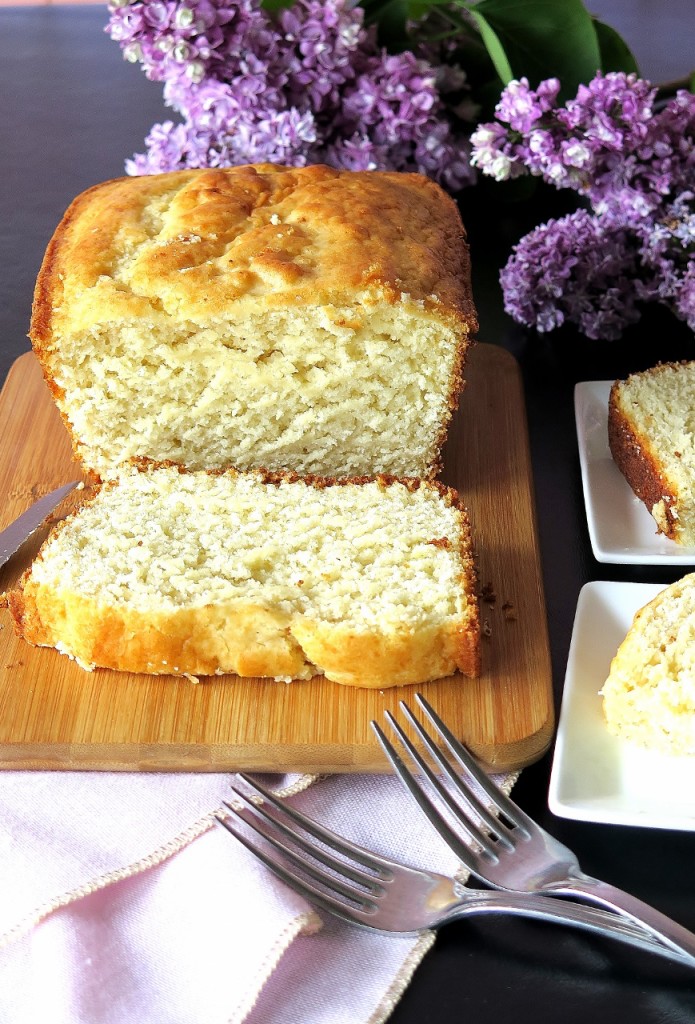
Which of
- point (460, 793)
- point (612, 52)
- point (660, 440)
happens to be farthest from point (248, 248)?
point (612, 52)

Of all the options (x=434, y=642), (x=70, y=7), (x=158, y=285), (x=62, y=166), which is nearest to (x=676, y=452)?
(x=434, y=642)

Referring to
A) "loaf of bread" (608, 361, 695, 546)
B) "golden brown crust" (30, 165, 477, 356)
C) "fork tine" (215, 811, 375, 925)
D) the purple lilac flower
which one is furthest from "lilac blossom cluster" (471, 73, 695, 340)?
"fork tine" (215, 811, 375, 925)

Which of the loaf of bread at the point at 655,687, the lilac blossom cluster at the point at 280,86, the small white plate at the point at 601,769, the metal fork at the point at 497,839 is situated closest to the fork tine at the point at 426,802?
the metal fork at the point at 497,839

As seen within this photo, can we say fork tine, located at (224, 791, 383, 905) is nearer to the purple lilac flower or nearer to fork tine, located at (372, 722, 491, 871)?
fork tine, located at (372, 722, 491, 871)

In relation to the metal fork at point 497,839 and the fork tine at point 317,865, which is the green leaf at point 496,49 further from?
the fork tine at point 317,865

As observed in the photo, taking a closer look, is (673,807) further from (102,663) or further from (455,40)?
(455,40)

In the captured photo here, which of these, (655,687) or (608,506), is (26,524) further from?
(655,687)

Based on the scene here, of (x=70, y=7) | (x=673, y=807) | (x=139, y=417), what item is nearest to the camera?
(x=673, y=807)
